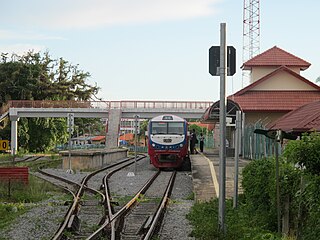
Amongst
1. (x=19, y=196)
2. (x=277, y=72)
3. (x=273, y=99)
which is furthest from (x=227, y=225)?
(x=277, y=72)

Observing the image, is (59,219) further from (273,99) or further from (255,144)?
(273,99)

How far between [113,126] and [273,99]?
61.4ft

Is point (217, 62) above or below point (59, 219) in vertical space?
above

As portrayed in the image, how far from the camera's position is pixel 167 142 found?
27984 mm

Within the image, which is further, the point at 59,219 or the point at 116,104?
the point at 116,104

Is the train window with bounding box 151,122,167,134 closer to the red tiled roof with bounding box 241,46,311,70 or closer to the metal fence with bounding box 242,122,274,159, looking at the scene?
the metal fence with bounding box 242,122,274,159

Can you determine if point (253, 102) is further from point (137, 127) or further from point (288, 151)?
point (288, 151)

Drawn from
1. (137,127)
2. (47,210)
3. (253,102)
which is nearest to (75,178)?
(137,127)

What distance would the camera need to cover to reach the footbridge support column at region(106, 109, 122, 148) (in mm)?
51781

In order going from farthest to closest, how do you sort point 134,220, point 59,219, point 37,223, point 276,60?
point 276,60, point 134,220, point 59,219, point 37,223

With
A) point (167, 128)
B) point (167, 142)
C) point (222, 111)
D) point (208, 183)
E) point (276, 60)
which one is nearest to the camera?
point (222, 111)

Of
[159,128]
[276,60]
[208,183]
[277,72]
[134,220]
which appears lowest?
[134,220]

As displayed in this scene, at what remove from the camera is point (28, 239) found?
1016 cm

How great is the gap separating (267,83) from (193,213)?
27263 mm
